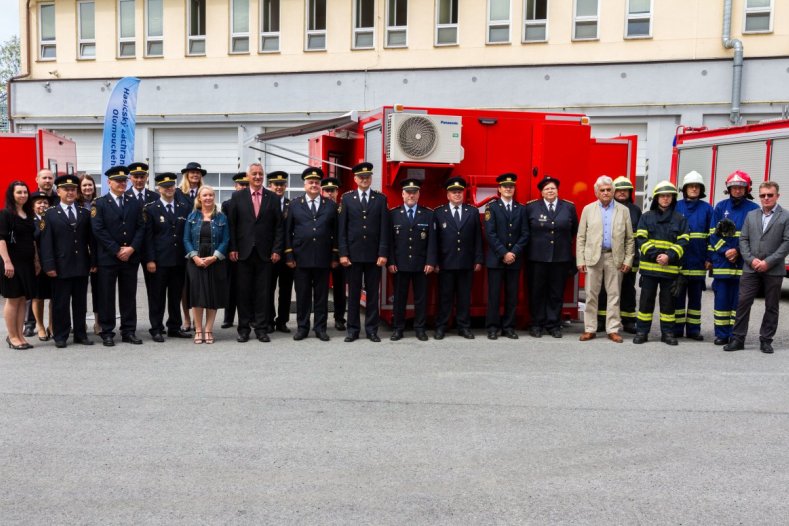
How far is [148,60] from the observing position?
75.4 feet

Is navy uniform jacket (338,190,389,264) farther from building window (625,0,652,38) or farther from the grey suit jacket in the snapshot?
building window (625,0,652,38)

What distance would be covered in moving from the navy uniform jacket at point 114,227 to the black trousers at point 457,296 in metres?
3.50

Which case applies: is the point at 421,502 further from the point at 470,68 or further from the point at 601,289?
the point at 470,68

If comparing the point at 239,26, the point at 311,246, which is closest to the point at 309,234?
the point at 311,246

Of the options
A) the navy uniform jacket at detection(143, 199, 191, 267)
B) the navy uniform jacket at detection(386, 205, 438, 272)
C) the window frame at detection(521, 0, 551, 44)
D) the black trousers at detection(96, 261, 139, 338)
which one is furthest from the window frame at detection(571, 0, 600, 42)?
the black trousers at detection(96, 261, 139, 338)

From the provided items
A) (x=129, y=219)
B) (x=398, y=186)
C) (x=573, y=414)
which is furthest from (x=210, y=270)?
(x=573, y=414)

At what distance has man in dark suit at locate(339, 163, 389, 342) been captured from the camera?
8.98m

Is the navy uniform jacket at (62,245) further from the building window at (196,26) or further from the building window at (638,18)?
the building window at (638,18)

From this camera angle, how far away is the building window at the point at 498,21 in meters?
20.7

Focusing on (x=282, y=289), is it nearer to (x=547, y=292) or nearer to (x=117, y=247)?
(x=117, y=247)

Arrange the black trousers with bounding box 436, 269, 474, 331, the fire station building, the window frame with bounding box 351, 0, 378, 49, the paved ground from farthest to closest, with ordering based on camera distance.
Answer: the window frame with bounding box 351, 0, 378, 49
the fire station building
the black trousers with bounding box 436, 269, 474, 331
the paved ground

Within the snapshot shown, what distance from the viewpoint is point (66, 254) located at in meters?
8.38

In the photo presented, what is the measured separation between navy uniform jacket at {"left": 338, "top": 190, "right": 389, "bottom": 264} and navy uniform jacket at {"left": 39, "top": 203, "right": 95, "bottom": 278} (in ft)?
9.31

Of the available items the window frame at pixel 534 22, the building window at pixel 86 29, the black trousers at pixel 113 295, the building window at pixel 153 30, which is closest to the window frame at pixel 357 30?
the window frame at pixel 534 22
